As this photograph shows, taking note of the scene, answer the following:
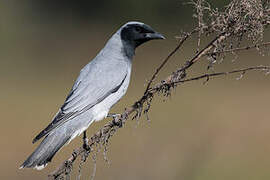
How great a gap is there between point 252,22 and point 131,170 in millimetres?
2033

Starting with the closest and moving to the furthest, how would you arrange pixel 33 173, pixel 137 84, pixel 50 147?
pixel 50 147 → pixel 33 173 → pixel 137 84

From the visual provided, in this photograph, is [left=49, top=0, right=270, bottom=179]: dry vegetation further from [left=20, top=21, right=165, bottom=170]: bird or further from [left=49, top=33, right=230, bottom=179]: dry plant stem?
[left=20, top=21, right=165, bottom=170]: bird

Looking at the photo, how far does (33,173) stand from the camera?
19.9 ft

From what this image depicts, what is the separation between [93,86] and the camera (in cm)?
389

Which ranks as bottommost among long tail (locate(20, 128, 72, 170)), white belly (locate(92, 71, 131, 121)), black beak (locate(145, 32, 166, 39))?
long tail (locate(20, 128, 72, 170))

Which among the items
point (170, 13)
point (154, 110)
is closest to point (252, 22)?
point (154, 110)

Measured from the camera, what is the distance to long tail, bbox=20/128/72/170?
3424mm

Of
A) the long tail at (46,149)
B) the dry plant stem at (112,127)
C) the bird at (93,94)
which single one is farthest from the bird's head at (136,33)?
the dry plant stem at (112,127)

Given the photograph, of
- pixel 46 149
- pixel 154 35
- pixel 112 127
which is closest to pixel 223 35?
pixel 112 127

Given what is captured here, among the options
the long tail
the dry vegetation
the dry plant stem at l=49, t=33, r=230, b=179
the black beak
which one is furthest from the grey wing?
the dry vegetation

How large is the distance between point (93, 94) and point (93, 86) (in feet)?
0.21

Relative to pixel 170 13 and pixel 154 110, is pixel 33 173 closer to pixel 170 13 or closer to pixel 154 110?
pixel 154 110

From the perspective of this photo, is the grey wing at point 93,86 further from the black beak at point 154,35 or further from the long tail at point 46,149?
the black beak at point 154,35

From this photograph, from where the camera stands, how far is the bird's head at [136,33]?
4.09m
